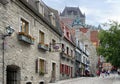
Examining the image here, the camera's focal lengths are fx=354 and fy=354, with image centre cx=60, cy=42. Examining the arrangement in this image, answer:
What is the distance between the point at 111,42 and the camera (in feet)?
160

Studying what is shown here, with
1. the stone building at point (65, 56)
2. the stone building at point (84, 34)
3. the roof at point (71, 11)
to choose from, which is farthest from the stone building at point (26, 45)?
the roof at point (71, 11)

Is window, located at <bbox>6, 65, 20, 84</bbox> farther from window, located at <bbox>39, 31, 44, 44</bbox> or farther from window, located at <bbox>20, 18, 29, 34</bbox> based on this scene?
window, located at <bbox>39, 31, 44, 44</bbox>

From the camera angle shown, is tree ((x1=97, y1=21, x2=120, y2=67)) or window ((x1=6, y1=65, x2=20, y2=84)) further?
tree ((x1=97, y1=21, x2=120, y2=67))

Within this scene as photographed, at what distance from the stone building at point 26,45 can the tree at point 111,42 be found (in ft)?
55.9

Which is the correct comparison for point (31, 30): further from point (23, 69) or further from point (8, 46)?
point (8, 46)

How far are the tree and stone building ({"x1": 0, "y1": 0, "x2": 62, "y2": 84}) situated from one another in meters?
17.1

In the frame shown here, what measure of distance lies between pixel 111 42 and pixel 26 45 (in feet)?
88.2

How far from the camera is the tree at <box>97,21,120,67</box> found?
4784cm

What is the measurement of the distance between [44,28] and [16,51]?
876 cm

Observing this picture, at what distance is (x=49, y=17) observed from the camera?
33250 mm

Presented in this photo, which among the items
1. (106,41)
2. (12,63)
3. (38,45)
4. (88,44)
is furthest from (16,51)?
(88,44)

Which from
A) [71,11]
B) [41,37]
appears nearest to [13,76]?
[41,37]

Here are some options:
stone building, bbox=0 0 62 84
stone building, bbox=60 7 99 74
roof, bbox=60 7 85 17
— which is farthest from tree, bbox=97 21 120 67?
roof, bbox=60 7 85 17

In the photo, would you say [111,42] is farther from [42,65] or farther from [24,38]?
[24,38]
